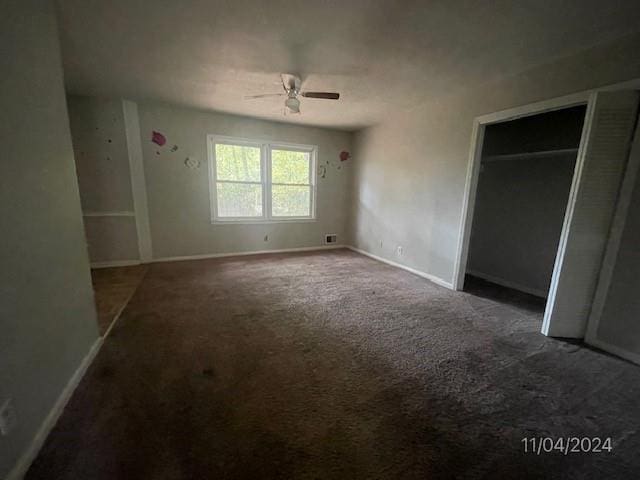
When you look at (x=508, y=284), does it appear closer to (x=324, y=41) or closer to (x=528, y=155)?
(x=528, y=155)

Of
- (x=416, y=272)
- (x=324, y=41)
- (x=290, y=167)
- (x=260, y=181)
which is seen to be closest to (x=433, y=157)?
(x=416, y=272)

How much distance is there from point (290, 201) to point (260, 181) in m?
0.72

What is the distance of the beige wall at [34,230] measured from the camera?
1.11 metres

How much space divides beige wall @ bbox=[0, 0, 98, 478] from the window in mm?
2917

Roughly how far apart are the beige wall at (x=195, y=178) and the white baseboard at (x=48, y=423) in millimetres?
2845

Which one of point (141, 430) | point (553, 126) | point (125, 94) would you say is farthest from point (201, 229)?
point (553, 126)

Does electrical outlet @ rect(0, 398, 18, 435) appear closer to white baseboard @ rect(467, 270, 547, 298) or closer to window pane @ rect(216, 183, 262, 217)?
window pane @ rect(216, 183, 262, 217)

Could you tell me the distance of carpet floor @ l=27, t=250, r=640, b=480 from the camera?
46.2 inches

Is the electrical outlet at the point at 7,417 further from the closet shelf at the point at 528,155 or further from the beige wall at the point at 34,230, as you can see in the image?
the closet shelf at the point at 528,155

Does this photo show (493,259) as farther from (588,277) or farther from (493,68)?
(493,68)

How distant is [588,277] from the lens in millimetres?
2168

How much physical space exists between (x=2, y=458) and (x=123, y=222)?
3.73m

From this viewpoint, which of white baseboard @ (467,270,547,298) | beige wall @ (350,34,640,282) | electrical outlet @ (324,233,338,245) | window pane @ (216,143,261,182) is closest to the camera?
beige wall @ (350,34,640,282)

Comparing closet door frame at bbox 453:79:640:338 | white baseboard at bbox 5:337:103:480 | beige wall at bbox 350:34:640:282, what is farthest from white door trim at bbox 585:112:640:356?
white baseboard at bbox 5:337:103:480
